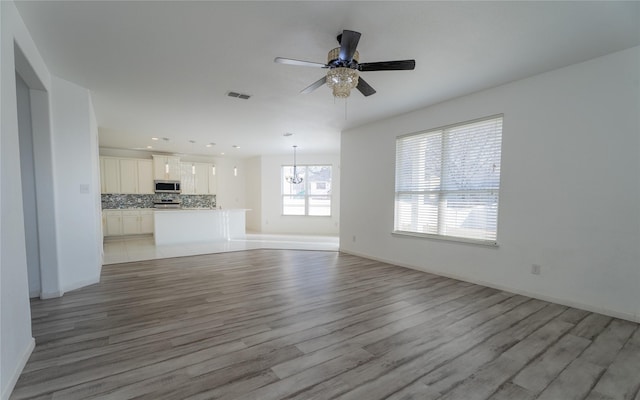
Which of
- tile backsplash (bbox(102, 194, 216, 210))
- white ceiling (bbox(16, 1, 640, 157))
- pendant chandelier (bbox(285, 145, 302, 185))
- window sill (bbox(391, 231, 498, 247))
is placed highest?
white ceiling (bbox(16, 1, 640, 157))

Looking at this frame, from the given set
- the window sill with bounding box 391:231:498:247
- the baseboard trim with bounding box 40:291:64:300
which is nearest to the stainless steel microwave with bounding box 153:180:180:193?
the baseboard trim with bounding box 40:291:64:300

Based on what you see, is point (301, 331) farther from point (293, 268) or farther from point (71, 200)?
point (71, 200)

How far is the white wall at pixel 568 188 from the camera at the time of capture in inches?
107

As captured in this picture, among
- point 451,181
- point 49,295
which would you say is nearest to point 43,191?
point 49,295

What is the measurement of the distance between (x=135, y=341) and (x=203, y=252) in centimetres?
387

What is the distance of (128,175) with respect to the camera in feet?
26.6

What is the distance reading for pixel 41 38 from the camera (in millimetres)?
2506

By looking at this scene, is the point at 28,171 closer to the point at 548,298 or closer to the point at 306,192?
the point at 548,298

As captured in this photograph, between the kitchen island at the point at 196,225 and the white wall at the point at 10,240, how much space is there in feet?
16.7

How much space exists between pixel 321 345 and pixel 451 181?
3.12 metres

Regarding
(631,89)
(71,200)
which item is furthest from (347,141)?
(71,200)

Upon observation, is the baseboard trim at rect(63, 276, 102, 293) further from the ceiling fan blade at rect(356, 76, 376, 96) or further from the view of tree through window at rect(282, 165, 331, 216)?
the view of tree through window at rect(282, 165, 331, 216)

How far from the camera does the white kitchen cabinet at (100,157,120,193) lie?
7.75 m

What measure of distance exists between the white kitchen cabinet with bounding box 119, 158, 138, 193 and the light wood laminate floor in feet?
17.9
